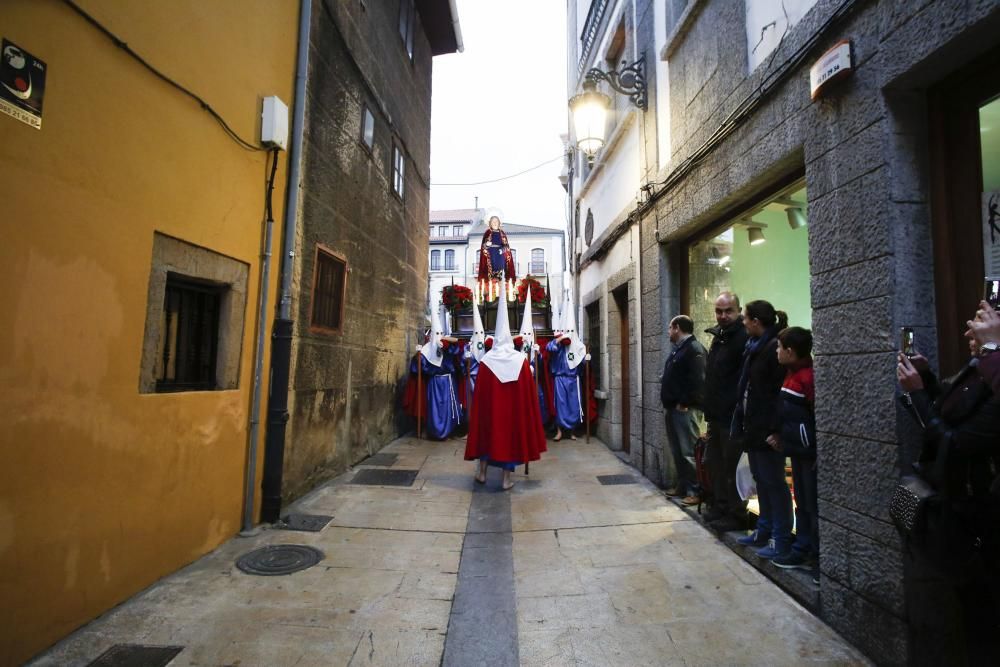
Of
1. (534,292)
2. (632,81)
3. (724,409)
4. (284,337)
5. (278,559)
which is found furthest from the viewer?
(534,292)

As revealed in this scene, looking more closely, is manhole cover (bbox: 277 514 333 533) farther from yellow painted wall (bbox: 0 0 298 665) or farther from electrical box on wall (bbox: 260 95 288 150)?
electrical box on wall (bbox: 260 95 288 150)

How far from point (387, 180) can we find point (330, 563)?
6.07 m

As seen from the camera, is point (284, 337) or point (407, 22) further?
point (407, 22)

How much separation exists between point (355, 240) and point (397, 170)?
8.88ft

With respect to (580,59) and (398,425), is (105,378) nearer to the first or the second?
(398,425)

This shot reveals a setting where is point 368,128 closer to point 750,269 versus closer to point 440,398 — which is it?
point 440,398

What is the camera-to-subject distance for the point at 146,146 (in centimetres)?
319

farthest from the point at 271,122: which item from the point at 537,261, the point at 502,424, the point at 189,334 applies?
the point at 537,261

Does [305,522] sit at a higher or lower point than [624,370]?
lower

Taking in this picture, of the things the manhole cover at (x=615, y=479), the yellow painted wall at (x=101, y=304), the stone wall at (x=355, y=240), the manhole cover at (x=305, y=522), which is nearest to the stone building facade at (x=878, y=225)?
the manhole cover at (x=615, y=479)

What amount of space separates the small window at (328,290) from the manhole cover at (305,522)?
74.8 inches

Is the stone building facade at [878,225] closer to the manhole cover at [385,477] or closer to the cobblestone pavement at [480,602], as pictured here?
the cobblestone pavement at [480,602]

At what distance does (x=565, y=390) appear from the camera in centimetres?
918

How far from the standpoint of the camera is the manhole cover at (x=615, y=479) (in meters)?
6.10
